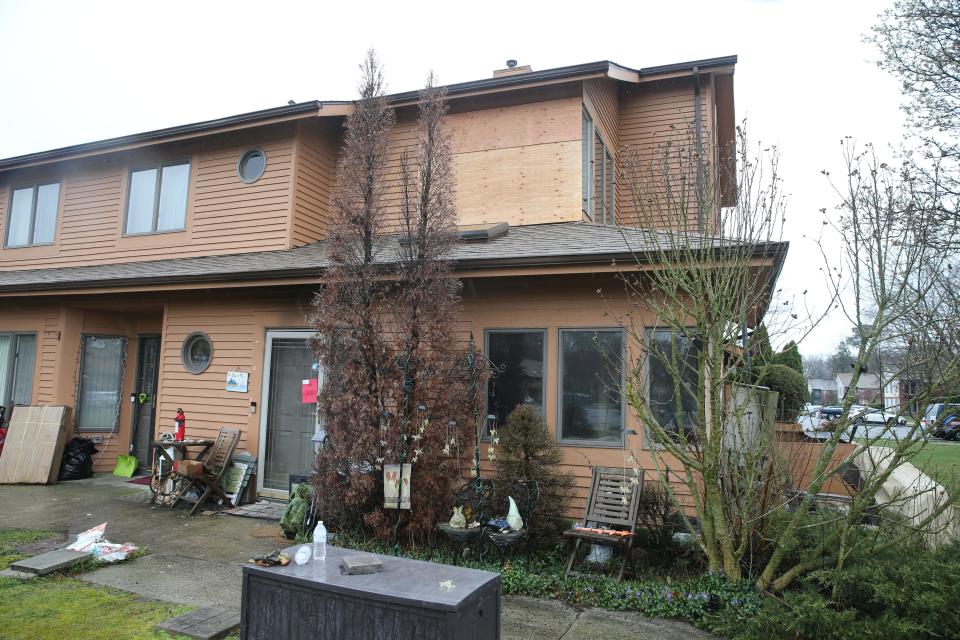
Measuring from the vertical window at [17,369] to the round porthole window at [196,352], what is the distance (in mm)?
3530

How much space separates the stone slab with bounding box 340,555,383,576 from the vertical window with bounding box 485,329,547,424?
3793 millimetres

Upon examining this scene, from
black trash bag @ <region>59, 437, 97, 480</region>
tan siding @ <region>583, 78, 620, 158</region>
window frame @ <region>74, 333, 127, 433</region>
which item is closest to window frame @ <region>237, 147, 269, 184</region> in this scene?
window frame @ <region>74, 333, 127, 433</region>

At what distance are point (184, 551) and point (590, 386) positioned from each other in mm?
4725

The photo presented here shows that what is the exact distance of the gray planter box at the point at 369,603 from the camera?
10.1 ft

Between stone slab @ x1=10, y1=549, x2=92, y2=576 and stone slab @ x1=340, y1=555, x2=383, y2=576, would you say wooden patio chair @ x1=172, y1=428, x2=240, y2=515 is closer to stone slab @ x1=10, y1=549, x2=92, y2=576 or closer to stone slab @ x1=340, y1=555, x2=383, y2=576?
stone slab @ x1=10, y1=549, x2=92, y2=576

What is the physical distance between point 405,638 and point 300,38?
16.1 meters

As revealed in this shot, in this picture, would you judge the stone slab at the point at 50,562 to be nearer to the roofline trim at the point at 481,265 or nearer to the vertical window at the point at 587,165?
the roofline trim at the point at 481,265

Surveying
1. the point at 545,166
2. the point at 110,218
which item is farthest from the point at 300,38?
the point at 545,166

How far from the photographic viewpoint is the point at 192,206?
10.8 metres

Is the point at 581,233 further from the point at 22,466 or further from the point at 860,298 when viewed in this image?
the point at 22,466

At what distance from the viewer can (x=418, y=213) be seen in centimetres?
670

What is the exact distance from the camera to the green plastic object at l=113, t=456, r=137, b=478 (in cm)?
1043

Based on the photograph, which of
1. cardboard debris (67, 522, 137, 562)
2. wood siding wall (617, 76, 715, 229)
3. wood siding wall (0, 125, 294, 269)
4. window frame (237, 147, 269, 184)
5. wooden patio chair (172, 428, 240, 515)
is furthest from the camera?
window frame (237, 147, 269, 184)

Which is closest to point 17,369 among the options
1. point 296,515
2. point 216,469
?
point 216,469
